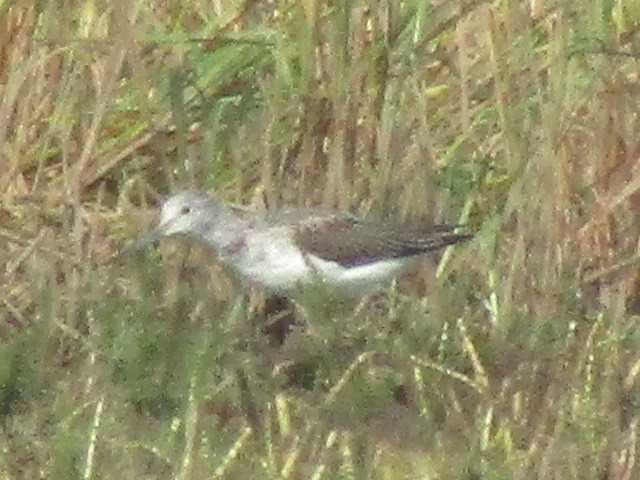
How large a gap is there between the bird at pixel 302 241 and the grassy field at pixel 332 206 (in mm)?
64

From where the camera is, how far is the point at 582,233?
422cm

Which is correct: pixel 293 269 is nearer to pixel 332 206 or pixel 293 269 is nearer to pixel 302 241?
pixel 302 241

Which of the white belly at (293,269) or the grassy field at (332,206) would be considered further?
the white belly at (293,269)

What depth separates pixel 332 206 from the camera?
451 cm

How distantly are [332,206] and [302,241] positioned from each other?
12 cm

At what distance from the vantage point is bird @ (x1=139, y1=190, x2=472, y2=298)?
441cm

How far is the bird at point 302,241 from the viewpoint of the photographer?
4.41 metres

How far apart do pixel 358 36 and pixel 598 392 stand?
116 cm

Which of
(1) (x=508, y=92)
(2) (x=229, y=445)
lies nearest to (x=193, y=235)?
(1) (x=508, y=92)

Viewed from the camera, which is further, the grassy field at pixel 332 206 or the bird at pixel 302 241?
the bird at pixel 302 241

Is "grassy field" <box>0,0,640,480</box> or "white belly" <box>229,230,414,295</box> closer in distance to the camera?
"grassy field" <box>0,0,640,480</box>

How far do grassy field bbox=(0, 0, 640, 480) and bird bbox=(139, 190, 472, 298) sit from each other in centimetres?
6

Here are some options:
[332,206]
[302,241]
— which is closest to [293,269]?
[302,241]

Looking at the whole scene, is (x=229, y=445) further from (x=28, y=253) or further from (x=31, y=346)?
(x=28, y=253)
